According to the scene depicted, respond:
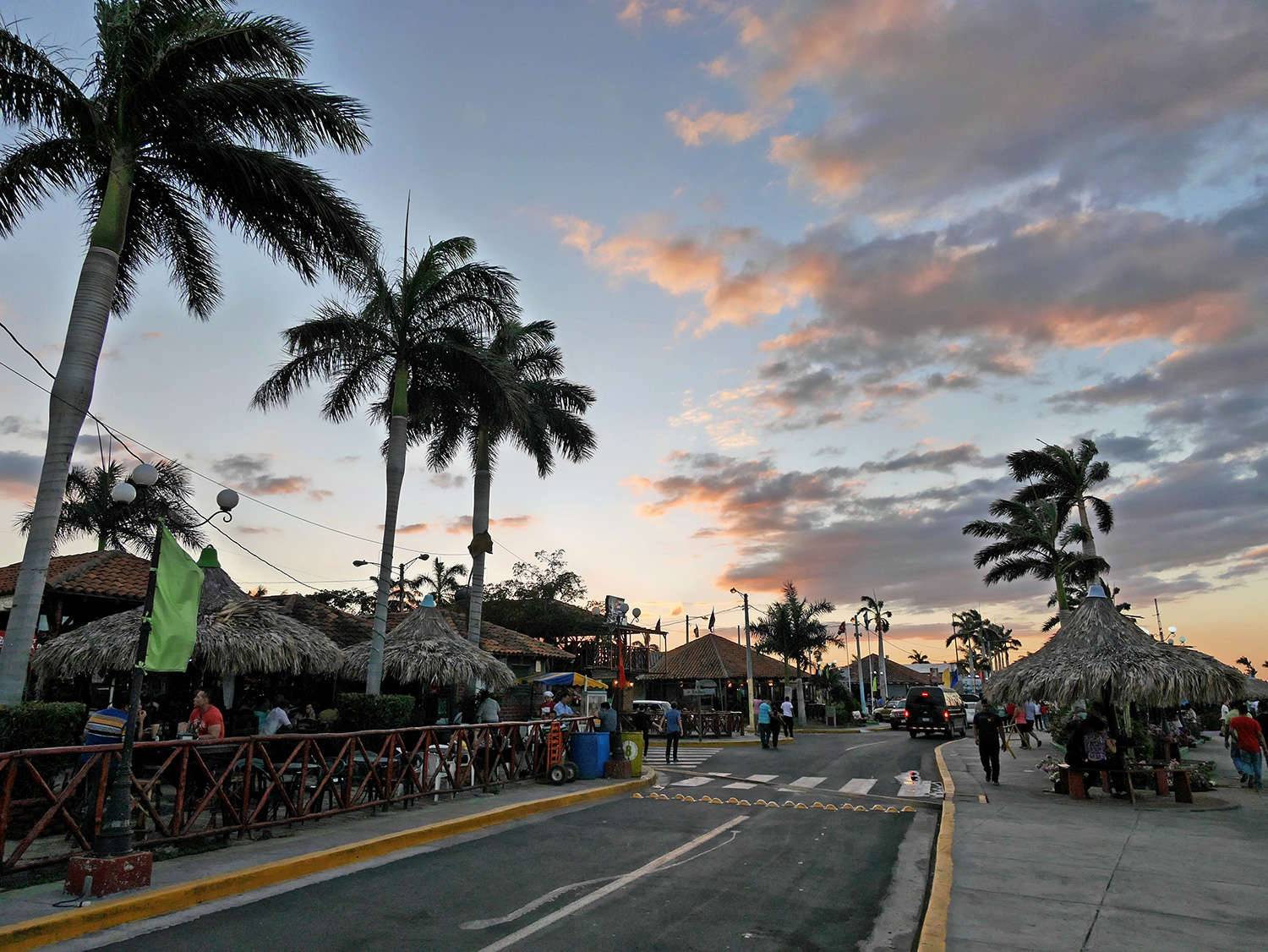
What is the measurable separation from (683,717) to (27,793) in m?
26.5

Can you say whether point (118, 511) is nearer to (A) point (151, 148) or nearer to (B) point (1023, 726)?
(A) point (151, 148)

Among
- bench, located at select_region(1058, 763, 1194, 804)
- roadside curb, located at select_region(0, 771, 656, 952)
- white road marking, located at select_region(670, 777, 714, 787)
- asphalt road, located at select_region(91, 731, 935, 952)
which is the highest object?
bench, located at select_region(1058, 763, 1194, 804)

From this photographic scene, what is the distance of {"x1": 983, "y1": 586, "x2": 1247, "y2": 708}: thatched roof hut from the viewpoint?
45.1 feet

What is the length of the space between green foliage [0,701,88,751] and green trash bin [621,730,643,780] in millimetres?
10156

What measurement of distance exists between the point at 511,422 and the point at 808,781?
11249 mm

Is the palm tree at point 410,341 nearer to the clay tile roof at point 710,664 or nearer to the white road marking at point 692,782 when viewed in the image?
the white road marking at point 692,782

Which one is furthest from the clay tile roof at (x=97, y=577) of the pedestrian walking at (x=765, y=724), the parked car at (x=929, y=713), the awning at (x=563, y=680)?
the parked car at (x=929, y=713)

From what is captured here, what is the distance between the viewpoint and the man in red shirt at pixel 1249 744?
1504 centimetres

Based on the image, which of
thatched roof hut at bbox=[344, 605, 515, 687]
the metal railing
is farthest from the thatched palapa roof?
the metal railing

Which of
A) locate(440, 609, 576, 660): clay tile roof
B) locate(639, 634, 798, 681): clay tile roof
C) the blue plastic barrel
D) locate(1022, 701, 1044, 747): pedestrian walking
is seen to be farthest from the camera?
locate(639, 634, 798, 681): clay tile roof

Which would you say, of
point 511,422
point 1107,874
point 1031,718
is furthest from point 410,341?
point 1031,718

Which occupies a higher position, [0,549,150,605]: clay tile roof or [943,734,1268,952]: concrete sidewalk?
[0,549,150,605]: clay tile roof

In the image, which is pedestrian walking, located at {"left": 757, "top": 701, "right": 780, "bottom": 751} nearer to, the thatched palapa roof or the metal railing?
the metal railing

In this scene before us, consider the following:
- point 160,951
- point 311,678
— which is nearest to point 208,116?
point 160,951
